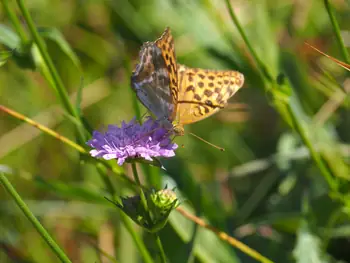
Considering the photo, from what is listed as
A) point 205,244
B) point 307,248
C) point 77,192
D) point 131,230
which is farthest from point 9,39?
point 307,248

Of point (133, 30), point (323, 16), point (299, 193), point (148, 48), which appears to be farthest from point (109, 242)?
point (323, 16)

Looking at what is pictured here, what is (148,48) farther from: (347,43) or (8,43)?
(347,43)

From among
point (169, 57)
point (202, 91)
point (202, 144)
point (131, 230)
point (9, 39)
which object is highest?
point (9, 39)

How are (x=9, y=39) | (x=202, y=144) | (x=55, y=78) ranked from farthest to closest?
(x=202, y=144), (x=9, y=39), (x=55, y=78)

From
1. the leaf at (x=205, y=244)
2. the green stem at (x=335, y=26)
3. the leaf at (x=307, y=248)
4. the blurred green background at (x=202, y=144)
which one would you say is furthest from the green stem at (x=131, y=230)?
the green stem at (x=335, y=26)

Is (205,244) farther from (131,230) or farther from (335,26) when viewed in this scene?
(335,26)

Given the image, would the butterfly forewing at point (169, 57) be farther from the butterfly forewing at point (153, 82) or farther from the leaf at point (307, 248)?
the leaf at point (307, 248)

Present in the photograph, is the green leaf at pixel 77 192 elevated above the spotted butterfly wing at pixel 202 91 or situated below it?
below

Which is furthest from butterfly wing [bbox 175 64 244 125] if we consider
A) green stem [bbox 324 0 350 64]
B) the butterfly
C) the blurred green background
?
green stem [bbox 324 0 350 64]
